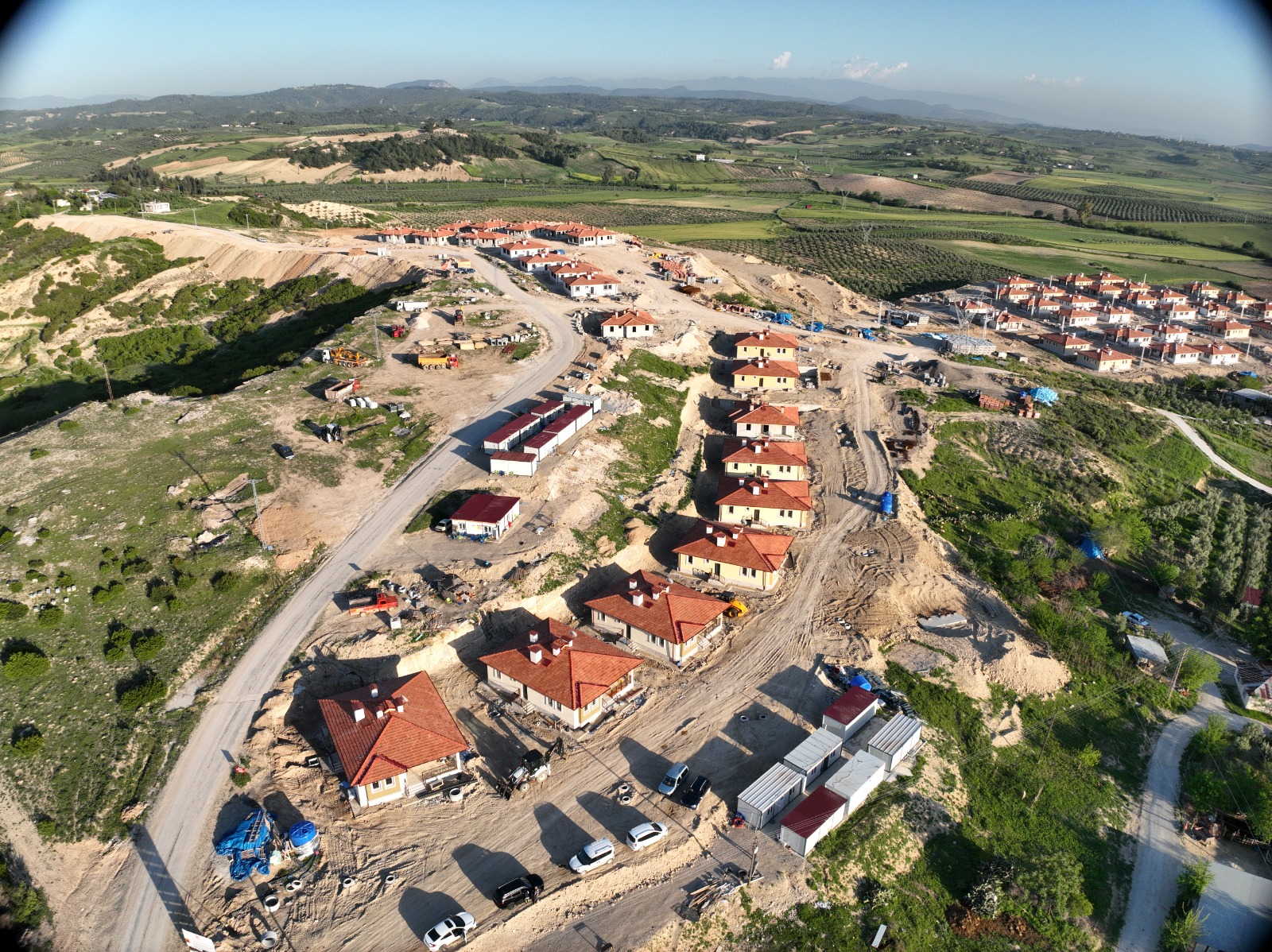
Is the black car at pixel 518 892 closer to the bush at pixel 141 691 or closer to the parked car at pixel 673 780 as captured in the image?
the parked car at pixel 673 780

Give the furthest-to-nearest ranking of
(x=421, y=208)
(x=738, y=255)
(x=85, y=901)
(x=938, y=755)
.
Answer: (x=421, y=208)
(x=738, y=255)
(x=938, y=755)
(x=85, y=901)

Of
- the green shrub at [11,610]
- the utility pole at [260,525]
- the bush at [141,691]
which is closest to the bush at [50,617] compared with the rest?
the green shrub at [11,610]

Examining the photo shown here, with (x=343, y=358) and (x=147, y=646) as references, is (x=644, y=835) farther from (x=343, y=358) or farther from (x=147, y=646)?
(x=343, y=358)

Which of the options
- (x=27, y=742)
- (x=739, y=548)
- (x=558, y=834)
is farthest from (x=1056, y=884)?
(x=27, y=742)

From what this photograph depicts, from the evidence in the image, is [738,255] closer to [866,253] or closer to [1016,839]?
[866,253]

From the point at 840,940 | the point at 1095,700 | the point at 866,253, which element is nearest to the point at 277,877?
the point at 840,940

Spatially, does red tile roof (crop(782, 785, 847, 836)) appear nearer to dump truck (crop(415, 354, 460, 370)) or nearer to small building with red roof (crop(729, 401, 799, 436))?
small building with red roof (crop(729, 401, 799, 436))
